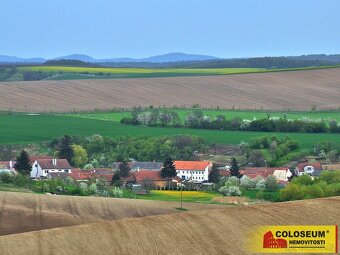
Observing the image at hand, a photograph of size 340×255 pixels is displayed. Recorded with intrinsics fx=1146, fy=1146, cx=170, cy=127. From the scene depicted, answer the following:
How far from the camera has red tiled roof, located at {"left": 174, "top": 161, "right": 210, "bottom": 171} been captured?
6431 centimetres

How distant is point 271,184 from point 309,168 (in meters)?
6.51

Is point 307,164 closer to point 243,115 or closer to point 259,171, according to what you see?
point 259,171

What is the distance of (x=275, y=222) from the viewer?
112 ft

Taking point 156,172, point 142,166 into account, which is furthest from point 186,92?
point 156,172

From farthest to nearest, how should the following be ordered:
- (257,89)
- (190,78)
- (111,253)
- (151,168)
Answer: (190,78) < (257,89) < (151,168) < (111,253)

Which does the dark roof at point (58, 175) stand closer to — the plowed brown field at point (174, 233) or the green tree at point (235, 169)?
the green tree at point (235, 169)

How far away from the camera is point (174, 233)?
109 ft

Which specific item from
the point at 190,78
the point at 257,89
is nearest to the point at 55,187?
the point at 257,89

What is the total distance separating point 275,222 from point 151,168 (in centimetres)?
3129

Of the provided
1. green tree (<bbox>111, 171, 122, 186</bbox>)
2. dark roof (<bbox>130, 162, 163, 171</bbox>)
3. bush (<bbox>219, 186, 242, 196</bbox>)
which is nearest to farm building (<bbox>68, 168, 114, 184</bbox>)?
green tree (<bbox>111, 171, 122, 186</bbox>)

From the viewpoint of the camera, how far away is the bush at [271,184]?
56531mm

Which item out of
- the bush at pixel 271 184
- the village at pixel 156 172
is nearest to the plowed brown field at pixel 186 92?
the village at pixel 156 172

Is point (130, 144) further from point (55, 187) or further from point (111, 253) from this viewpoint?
point (111, 253)

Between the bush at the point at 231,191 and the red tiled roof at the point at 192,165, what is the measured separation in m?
8.90
